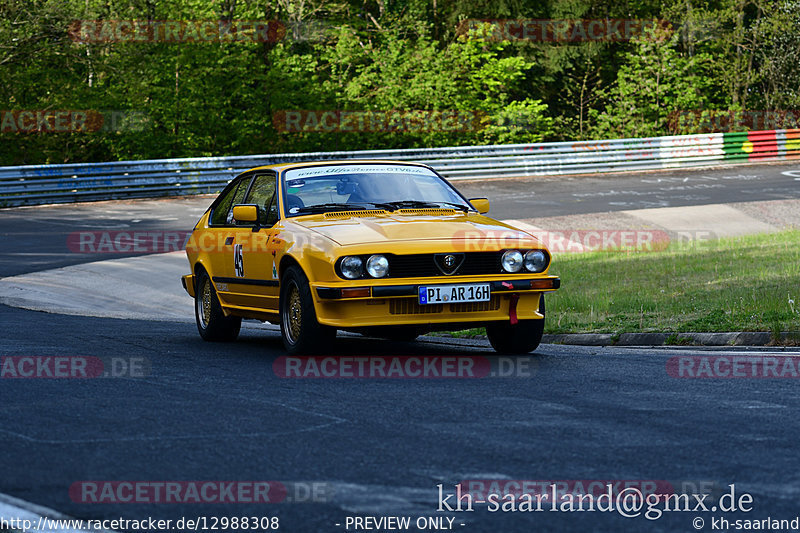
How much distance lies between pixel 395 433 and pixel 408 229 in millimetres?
3356

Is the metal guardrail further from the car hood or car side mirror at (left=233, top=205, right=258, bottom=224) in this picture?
the car hood

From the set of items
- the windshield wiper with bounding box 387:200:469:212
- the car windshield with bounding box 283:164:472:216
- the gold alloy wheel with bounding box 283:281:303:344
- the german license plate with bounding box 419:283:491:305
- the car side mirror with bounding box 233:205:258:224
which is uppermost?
the car windshield with bounding box 283:164:472:216

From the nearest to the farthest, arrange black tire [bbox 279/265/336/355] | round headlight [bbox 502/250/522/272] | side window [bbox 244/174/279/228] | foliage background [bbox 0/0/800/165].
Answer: black tire [bbox 279/265/336/355] → round headlight [bbox 502/250/522/272] → side window [bbox 244/174/279/228] → foliage background [bbox 0/0/800/165]

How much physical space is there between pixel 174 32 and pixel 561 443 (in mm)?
33868

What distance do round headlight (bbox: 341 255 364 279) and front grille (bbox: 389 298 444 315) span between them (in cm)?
32

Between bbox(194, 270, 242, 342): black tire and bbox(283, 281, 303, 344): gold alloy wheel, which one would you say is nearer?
bbox(283, 281, 303, 344): gold alloy wheel

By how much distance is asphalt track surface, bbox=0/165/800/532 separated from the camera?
4391 mm

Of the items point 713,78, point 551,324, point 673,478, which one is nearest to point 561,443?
point 673,478

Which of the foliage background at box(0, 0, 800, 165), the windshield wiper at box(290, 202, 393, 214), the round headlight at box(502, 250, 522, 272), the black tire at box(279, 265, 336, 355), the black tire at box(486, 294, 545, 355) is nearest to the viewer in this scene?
the black tire at box(279, 265, 336, 355)

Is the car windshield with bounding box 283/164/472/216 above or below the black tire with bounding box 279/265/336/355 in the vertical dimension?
above

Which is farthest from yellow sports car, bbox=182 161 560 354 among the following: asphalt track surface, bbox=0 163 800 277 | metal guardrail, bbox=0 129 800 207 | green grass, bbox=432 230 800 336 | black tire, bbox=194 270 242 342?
metal guardrail, bbox=0 129 800 207

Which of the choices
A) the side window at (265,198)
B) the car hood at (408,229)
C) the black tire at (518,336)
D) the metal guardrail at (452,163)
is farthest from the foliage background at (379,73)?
the black tire at (518,336)

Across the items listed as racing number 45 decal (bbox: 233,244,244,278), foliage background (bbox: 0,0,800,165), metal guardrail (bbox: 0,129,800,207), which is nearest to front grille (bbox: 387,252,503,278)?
racing number 45 decal (bbox: 233,244,244,278)

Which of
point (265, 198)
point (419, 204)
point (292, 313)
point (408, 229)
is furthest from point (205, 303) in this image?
point (408, 229)
